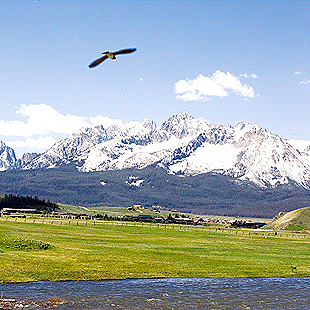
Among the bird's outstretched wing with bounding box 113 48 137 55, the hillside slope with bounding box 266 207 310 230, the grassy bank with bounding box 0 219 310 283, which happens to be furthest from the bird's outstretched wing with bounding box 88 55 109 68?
the hillside slope with bounding box 266 207 310 230

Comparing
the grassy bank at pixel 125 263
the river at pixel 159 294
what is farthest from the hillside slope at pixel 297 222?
the river at pixel 159 294

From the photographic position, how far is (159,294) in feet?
128

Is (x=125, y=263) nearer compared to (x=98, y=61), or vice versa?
(x=98, y=61)

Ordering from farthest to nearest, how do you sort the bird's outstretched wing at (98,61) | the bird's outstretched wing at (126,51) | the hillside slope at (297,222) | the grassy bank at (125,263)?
the hillside slope at (297,222)
the grassy bank at (125,263)
the bird's outstretched wing at (98,61)
the bird's outstretched wing at (126,51)

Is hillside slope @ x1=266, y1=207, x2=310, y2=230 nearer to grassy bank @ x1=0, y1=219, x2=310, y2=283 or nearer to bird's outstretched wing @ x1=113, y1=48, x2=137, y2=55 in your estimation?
grassy bank @ x1=0, y1=219, x2=310, y2=283

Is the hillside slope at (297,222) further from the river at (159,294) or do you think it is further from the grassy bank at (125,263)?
the river at (159,294)

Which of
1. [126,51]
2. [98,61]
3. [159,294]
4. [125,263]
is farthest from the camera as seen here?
[125,263]

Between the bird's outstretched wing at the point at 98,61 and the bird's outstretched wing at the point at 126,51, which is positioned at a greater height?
the bird's outstretched wing at the point at 126,51

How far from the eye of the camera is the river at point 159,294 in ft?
114

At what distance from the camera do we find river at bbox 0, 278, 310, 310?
34.8 metres

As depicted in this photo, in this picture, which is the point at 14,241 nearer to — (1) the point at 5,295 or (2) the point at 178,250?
(1) the point at 5,295

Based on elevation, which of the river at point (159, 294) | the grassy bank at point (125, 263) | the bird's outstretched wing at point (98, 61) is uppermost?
the bird's outstretched wing at point (98, 61)

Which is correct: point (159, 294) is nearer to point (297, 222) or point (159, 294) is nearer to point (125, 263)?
point (125, 263)

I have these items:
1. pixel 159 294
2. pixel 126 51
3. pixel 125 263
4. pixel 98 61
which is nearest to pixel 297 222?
pixel 125 263
